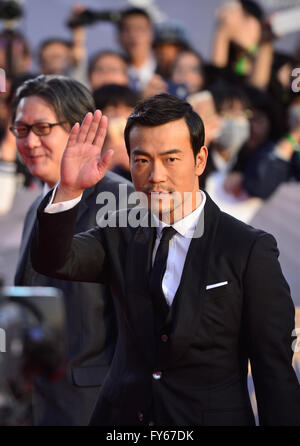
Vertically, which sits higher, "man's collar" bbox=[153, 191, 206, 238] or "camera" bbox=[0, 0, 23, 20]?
"camera" bbox=[0, 0, 23, 20]

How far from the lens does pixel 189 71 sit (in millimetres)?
4223

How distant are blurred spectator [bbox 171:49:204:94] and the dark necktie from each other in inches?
99.5

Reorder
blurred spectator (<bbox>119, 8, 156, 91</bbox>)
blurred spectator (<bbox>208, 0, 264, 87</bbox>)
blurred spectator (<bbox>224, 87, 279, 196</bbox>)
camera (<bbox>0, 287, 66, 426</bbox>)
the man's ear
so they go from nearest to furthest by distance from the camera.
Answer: camera (<bbox>0, 287, 66, 426</bbox>), the man's ear, blurred spectator (<bbox>224, 87, 279, 196</bbox>), blurred spectator (<bbox>208, 0, 264, 87</bbox>), blurred spectator (<bbox>119, 8, 156, 91</bbox>)

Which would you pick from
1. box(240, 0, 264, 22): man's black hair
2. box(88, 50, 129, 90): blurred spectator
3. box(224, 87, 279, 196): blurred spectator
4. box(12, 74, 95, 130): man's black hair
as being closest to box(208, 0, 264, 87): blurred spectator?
box(240, 0, 264, 22): man's black hair

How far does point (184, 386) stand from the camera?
171 cm

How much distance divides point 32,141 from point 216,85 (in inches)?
75.6

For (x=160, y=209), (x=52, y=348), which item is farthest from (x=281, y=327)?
(x=52, y=348)

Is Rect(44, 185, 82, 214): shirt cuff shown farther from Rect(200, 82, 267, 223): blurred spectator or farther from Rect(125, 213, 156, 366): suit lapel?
Rect(200, 82, 267, 223): blurred spectator

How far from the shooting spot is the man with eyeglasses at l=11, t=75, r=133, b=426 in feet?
7.61

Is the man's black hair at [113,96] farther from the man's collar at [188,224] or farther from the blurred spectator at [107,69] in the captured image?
the man's collar at [188,224]

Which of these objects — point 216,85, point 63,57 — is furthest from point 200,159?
point 63,57

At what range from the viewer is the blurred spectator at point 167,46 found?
4.62 m

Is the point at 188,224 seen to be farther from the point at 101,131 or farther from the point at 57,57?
the point at 57,57
